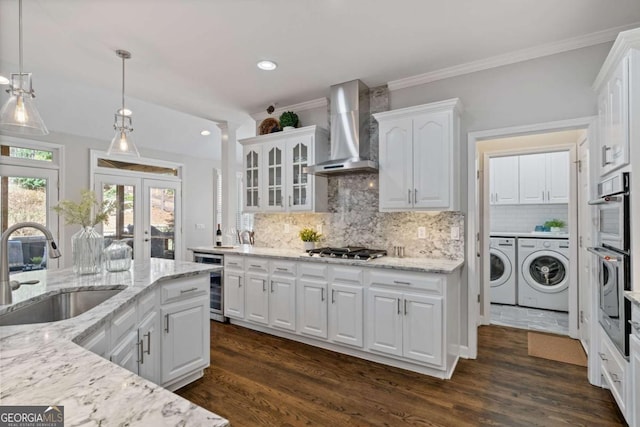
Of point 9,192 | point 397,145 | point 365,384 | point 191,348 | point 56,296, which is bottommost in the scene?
point 365,384

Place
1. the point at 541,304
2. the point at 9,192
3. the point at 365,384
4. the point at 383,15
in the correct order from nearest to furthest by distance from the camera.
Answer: the point at 383,15 < the point at 365,384 < the point at 9,192 < the point at 541,304

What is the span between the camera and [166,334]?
91.0 inches

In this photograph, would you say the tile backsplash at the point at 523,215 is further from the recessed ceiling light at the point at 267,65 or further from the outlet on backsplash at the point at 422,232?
the recessed ceiling light at the point at 267,65

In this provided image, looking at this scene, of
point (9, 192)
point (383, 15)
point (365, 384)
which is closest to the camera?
point (383, 15)

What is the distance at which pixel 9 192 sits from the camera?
433 centimetres

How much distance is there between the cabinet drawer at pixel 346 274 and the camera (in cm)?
305

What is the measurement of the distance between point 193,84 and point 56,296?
2.53 meters

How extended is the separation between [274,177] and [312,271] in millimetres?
1361

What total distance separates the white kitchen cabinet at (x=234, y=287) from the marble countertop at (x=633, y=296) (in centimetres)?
329

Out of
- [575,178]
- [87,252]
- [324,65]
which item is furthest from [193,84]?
[575,178]

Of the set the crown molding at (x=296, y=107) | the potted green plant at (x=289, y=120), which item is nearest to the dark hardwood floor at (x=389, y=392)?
the potted green plant at (x=289, y=120)

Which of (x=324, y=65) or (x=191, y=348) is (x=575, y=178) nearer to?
(x=324, y=65)

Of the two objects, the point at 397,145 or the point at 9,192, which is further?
the point at 9,192

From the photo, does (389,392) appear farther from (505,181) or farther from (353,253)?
(505,181)
